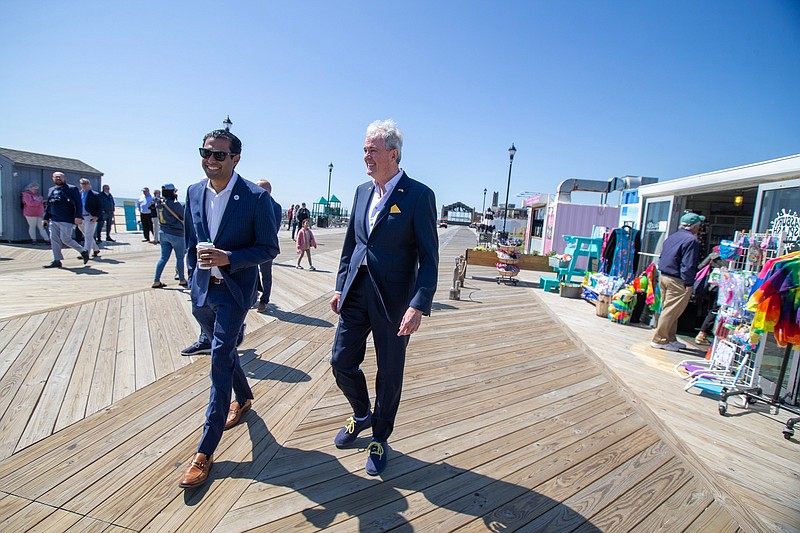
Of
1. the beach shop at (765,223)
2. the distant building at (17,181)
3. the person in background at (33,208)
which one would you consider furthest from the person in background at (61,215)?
the beach shop at (765,223)

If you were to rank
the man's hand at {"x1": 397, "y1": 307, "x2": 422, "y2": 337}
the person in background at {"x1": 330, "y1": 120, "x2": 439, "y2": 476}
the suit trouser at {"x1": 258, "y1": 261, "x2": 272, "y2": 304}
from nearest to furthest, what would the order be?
the man's hand at {"x1": 397, "y1": 307, "x2": 422, "y2": 337} → the person in background at {"x1": 330, "y1": 120, "x2": 439, "y2": 476} → the suit trouser at {"x1": 258, "y1": 261, "x2": 272, "y2": 304}

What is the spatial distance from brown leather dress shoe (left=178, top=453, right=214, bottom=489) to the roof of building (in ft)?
39.7

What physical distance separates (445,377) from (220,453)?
2032mm

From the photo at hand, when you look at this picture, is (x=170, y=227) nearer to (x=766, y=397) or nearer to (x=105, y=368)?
(x=105, y=368)

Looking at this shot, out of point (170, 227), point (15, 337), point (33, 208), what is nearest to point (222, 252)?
point (15, 337)

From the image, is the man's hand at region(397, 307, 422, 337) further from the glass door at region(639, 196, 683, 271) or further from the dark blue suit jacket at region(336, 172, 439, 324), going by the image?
the glass door at region(639, 196, 683, 271)

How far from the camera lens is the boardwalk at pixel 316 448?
195 centimetres

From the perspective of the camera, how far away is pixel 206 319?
2441 millimetres

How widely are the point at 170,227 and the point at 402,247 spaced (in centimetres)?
537

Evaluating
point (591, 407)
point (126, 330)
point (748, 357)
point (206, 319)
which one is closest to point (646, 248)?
point (748, 357)

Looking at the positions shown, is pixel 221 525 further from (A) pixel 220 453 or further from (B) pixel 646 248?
(B) pixel 646 248

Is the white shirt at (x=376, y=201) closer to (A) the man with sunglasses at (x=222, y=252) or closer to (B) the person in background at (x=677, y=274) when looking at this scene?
(A) the man with sunglasses at (x=222, y=252)

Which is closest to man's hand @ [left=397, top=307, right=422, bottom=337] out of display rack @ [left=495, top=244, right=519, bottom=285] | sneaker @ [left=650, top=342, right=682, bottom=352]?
sneaker @ [left=650, top=342, right=682, bottom=352]

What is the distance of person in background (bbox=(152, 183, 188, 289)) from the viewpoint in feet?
19.4
